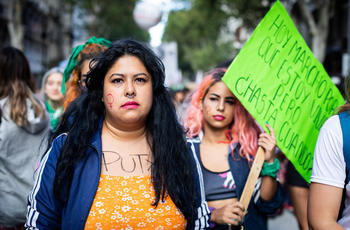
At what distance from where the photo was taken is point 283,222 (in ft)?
18.0

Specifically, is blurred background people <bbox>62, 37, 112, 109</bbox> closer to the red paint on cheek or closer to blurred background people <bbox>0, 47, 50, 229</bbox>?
blurred background people <bbox>0, 47, 50, 229</bbox>

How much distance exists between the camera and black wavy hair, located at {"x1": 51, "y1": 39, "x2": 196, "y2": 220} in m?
1.79

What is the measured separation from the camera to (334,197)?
1647mm

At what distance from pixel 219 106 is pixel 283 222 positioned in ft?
11.9

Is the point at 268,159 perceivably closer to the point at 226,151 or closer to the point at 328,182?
the point at 226,151

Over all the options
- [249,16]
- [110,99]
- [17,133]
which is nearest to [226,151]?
[110,99]

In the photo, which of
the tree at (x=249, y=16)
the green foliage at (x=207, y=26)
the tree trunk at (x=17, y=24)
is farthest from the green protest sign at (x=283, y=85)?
the tree trunk at (x=17, y=24)

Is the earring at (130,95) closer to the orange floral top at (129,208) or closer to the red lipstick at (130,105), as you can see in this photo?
the red lipstick at (130,105)

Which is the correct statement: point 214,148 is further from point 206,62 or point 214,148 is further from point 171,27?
point 171,27

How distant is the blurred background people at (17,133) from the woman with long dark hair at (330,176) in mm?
1977

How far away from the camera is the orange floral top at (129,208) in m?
1.73

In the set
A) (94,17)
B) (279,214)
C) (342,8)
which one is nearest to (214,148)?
(279,214)

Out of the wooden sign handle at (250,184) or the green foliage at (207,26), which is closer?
the wooden sign handle at (250,184)

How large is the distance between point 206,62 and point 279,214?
3232cm
